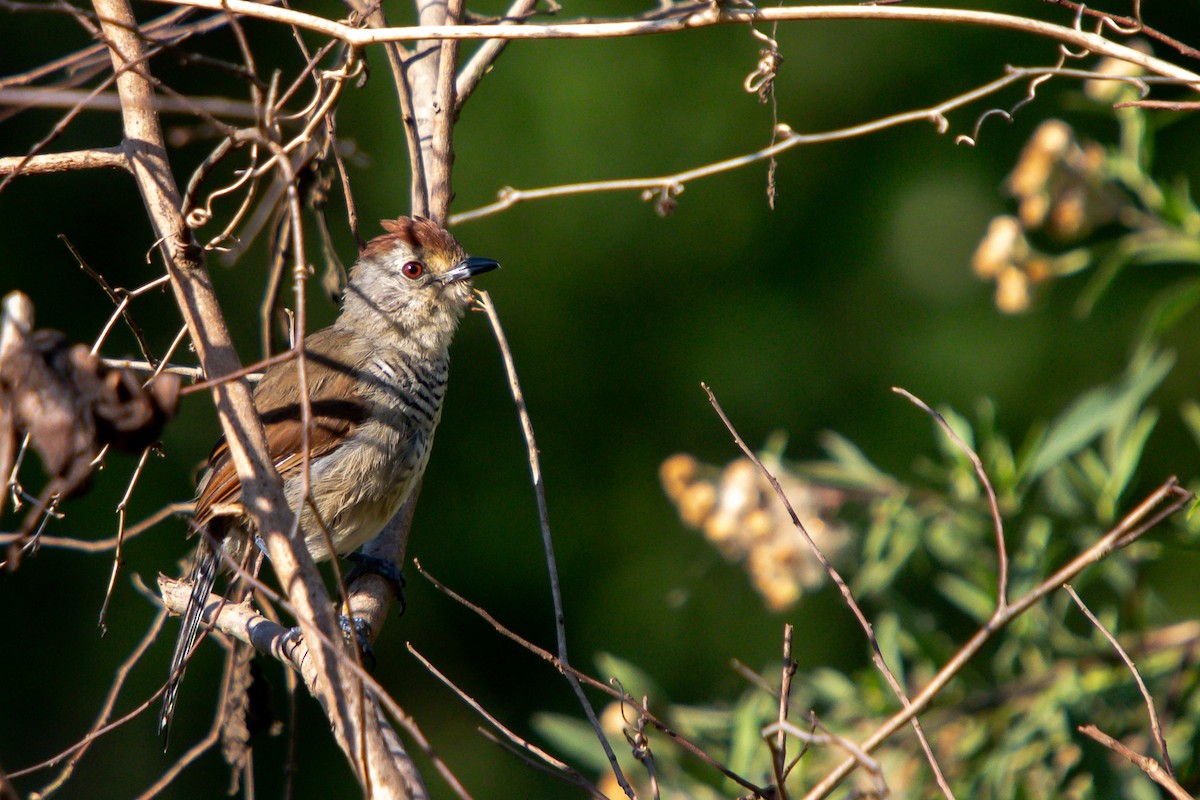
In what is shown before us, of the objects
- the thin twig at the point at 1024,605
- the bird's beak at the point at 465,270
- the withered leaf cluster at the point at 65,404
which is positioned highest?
the withered leaf cluster at the point at 65,404

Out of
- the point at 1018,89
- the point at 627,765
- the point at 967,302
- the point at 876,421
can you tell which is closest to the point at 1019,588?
the point at 627,765

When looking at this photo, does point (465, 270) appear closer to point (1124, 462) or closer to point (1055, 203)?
point (1055, 203)

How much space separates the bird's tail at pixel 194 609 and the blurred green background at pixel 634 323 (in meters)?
3.18

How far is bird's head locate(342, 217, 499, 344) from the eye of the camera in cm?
377

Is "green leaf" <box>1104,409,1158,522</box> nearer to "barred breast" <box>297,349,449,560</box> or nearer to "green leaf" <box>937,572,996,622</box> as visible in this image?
"green leaf" <box>937,572,996,622</box>

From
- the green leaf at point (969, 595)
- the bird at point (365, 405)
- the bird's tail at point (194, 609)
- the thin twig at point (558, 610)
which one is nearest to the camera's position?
the thin twig at point (558, 610)

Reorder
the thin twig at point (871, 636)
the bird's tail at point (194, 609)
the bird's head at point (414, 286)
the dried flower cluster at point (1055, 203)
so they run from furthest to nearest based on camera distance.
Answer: the bird's head at point (414, 286) < the dried flower cluster at point (1055, 203) < the bird's tail at point (194, 609) < the thin twig at point (871, 636)

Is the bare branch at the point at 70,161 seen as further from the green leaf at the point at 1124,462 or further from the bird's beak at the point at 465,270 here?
the green leaf at the point at 1124,462

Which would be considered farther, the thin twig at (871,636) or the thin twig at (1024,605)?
the thin twig at (871,636)

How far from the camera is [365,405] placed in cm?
343

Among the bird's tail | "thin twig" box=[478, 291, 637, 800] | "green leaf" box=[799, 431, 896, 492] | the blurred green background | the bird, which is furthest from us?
the blurred green background

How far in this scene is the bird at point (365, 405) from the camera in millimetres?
3252

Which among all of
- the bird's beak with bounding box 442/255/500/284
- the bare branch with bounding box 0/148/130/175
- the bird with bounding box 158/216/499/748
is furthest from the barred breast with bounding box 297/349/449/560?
the bare branch with bounding box 0/148/130/175

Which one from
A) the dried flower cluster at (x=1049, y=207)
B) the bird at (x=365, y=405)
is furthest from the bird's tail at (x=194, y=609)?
the dried flower cluster at (x=1049, y=207)
